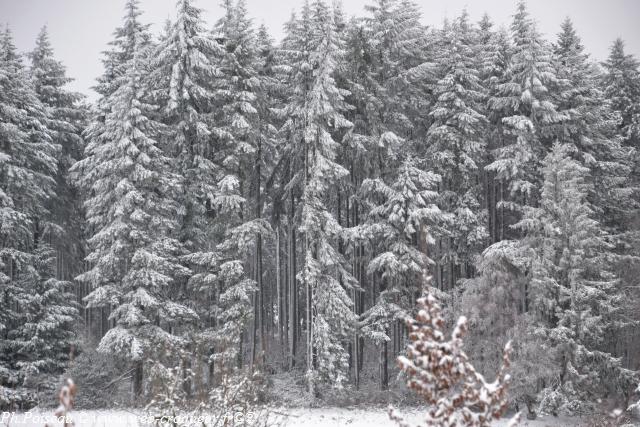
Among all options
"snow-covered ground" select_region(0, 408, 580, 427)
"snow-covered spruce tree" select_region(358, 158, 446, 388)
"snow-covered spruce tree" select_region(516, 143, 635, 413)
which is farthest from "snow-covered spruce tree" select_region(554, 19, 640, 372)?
"snow-covered ground" select_region(0, 408, 580, 427)

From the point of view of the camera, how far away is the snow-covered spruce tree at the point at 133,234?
1950cm

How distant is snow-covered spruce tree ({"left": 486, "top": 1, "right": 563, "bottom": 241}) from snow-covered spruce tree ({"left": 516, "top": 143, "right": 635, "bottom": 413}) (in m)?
2.25

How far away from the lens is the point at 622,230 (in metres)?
24.9

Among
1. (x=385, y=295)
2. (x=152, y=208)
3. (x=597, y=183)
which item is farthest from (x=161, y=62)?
(x=597, y=183)

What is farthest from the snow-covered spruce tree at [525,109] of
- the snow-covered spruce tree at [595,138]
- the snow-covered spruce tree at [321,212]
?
the snow-covered spruce tree at [321,212]

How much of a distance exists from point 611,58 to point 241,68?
21704mm

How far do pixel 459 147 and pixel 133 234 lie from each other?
1521 centimetres

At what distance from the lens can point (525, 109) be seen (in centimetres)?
2419

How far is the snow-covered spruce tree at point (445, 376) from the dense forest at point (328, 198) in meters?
15.2

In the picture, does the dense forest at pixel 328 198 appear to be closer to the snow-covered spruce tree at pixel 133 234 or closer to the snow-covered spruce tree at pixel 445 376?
the snow-covered spruce tree at pixel 133 234

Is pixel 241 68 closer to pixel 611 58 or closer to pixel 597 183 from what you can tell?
pixel 597 183

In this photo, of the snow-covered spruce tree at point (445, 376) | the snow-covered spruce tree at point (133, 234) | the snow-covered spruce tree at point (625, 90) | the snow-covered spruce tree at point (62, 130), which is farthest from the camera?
the snow-covered spruce tree at point (625, 90)

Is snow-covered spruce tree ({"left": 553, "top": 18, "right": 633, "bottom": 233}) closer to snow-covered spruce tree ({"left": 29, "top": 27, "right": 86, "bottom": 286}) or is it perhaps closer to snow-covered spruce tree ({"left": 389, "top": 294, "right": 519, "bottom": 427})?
snow-covered spruce tree ({"left": 389, "top": 294, "right": 519, "bottom": 427})

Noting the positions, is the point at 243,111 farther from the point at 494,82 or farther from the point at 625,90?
the point at 625,90
